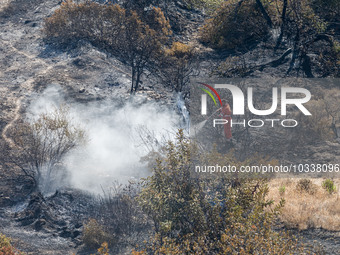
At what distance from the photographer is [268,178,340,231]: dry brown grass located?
1137 centimetres

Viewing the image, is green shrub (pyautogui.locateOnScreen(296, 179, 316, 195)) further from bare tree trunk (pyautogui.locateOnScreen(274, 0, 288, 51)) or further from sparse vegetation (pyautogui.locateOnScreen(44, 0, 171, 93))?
bare tree trunk (pyautogui.locateOnScreen(274, 0, 288, 51))

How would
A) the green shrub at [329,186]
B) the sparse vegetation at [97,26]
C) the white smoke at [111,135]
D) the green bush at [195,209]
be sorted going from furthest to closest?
the sparse vegetation at [97,26] < the white smoke at [111,135] < the green shrub at [329,186] < the green bush at [195,209]

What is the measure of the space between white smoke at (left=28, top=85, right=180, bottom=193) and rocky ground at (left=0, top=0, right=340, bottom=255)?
2.26 ft

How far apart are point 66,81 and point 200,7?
39.5ft

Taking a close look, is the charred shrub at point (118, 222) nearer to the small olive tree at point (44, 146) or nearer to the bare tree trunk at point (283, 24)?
the small olive tree at point (44, 146)

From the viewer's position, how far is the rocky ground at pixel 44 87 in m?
12.0

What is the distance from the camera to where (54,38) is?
76.5 ft

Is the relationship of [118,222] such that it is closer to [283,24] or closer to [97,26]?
[97,26]

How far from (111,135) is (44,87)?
5131 millimetres

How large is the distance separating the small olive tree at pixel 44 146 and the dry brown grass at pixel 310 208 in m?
7.04

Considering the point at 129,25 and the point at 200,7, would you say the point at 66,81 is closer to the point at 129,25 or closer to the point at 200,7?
the point at 129,25

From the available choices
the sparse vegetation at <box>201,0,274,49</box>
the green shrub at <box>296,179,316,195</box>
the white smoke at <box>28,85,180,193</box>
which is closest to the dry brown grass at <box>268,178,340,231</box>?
the green shrub at <box>296,179,316,195</box>

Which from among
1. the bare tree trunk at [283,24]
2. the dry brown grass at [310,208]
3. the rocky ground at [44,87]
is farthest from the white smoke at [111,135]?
the bare tree trunk at [283,24]

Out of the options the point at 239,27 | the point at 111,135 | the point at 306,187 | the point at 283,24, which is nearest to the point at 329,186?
the point at 306,187
